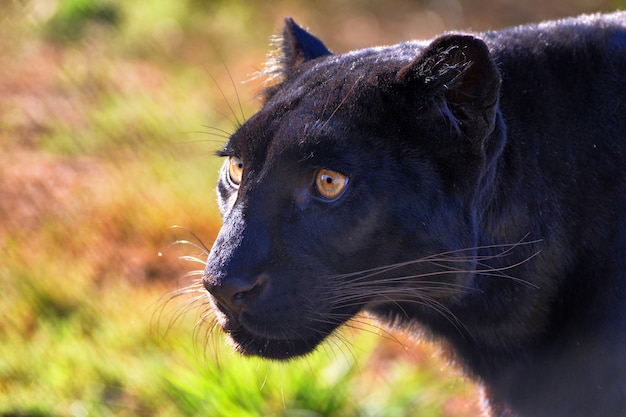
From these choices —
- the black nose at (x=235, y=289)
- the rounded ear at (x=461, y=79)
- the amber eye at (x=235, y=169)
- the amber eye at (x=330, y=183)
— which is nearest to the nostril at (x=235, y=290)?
the black nose at (x=235, y=289)

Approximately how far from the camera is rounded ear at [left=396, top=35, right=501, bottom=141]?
2.41m

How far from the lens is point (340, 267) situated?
99.3 inches

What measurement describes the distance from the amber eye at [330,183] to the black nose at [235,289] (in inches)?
12.2

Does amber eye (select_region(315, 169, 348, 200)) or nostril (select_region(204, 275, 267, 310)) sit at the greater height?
amber eye (select_region(315, 169, 348, 200))

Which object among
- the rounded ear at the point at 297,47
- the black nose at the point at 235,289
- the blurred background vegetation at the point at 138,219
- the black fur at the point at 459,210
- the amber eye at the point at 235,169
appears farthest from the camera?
the blurred background vegetation at the point at 138,219

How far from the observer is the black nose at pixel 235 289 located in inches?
92.7

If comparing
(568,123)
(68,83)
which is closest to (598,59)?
(568,123)

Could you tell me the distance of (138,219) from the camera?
503 cm

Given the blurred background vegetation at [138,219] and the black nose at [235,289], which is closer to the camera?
the black nose at [235,289]

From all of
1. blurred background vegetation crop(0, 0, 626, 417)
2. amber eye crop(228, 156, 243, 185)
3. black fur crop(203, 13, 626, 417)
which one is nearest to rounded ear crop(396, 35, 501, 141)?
black fur crop(203, 13, 626, 417)

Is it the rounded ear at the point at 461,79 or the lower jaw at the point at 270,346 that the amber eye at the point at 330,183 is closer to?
the rounded ear at the point at 461,79

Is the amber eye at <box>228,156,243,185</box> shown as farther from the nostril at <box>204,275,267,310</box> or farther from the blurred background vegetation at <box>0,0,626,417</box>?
the nostril at <box>204,275,267,310</box>

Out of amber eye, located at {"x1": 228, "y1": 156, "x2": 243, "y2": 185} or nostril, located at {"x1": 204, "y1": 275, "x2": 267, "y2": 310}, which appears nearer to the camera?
nostril, located at {"x1": 204, "y1": 275, "x2": 267, "y2": 310}

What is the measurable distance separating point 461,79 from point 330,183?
49cm
